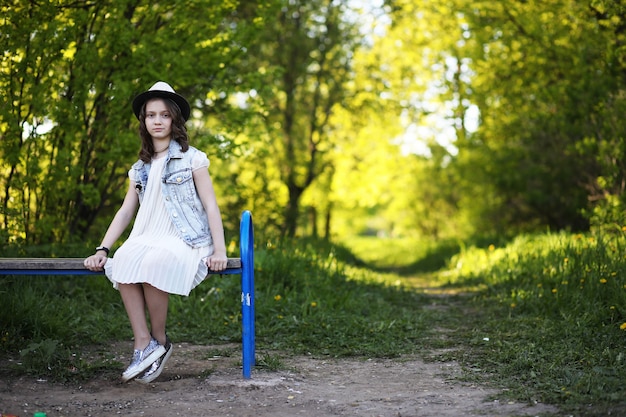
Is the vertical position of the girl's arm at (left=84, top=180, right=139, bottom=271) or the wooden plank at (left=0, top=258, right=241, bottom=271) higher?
the girl's arm at (left=84, top=180, right=139, bottom=271)

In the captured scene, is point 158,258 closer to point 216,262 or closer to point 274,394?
point 216,262

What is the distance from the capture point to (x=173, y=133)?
458cm

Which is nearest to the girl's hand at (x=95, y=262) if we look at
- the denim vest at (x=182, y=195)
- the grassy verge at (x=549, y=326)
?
the denim vest at (x=182, y=195)

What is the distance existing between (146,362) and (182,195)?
102 cm

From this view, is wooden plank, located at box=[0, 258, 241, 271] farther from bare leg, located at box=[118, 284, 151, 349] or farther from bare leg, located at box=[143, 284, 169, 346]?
bare leg, located at box=[143, 284, 169, 346]

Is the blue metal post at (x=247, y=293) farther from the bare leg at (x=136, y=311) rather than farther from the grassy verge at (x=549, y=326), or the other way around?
the grassy verge at (x=549, y=326)

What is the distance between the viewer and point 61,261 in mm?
4254

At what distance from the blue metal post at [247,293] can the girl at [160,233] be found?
0.14m

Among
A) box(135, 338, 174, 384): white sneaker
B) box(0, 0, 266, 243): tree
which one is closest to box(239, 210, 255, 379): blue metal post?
box(135, 338, 174, 384): white sneaker

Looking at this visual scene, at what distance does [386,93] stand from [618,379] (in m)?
15.4

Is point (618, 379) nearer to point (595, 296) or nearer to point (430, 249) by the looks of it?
point (595, 296)

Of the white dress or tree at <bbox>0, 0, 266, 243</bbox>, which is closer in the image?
the white dress

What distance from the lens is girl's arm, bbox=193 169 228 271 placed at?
13.9 ft

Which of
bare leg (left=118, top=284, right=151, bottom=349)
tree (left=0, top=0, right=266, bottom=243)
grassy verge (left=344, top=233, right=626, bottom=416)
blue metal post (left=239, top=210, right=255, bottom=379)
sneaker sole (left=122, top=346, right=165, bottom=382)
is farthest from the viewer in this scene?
tree (left=0, top=0, right=266, bottom=243)
